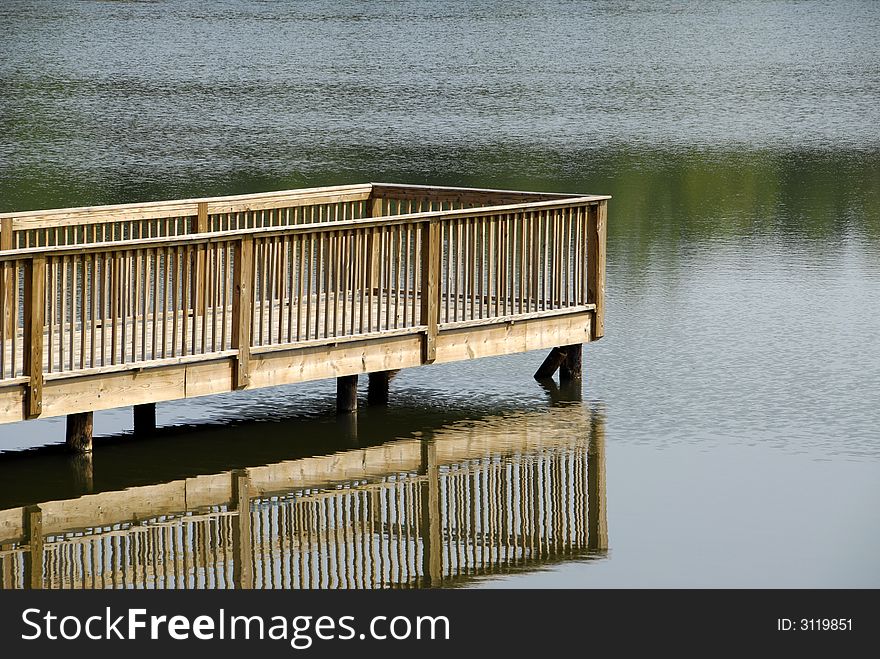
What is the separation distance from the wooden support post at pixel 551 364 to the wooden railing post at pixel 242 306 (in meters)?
3.28

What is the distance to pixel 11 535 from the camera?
11.4 metres

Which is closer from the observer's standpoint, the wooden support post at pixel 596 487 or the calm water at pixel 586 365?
the calm water at pixel 586 365

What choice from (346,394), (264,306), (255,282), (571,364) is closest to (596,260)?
(571,364)

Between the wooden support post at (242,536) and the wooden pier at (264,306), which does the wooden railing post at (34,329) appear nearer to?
the wooden pier at (264,306)

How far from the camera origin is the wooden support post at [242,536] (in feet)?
35.1

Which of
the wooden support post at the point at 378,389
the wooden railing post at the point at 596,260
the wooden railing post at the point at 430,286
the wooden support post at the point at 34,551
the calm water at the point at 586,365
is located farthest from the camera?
the wooden railing post at the point at 596,260

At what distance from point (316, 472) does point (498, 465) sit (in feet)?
3.97

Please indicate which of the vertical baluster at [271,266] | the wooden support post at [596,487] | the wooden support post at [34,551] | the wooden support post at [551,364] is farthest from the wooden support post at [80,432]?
the wooden support post at [551,364]

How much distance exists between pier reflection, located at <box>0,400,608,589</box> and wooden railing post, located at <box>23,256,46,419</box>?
2.17 feet

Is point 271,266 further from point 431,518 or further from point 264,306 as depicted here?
point 431,518

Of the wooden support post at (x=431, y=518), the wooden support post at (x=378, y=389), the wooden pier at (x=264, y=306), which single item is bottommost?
the wooden support post at (x=431, y=518)

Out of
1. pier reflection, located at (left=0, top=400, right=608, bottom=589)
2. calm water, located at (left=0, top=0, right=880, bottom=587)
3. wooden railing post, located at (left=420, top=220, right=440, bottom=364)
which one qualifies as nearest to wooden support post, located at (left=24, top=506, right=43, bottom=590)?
pier reflection, located at (left=0, top=400, right=608, bottom=589)
